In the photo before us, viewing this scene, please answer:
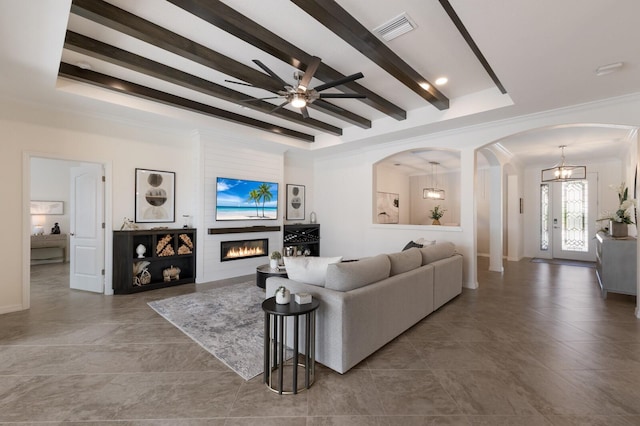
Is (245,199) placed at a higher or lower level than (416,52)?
lower

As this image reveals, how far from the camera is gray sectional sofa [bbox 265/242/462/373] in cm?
233

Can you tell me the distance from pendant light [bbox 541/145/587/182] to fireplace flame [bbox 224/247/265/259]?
6.69 meters

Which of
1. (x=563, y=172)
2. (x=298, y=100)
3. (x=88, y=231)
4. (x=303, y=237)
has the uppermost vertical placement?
(x=298, y=100)

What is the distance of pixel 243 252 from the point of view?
19.9 feet

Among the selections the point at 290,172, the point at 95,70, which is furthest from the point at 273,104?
the point at 290,172

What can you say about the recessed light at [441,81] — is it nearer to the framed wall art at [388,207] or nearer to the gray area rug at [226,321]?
the gray area rug at [226,321]

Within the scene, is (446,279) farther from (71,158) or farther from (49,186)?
(49,186)

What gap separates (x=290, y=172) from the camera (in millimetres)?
7148

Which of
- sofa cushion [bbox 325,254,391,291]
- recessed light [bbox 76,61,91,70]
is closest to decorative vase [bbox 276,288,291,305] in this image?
sofa cushion [bbox 325,254,391,291]

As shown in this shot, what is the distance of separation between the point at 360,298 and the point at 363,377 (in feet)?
1.95

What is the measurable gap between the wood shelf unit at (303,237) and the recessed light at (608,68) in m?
5.43

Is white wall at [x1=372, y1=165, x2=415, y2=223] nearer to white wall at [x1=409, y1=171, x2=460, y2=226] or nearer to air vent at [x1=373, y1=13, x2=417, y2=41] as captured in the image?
white wall at [x1=409, y1=171, x2=460, y2=226]

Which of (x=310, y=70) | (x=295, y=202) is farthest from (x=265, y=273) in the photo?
(x=295, y=202)

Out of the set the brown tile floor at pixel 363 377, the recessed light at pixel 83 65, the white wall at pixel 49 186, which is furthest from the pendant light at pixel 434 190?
the white wall at pixel 49 186
